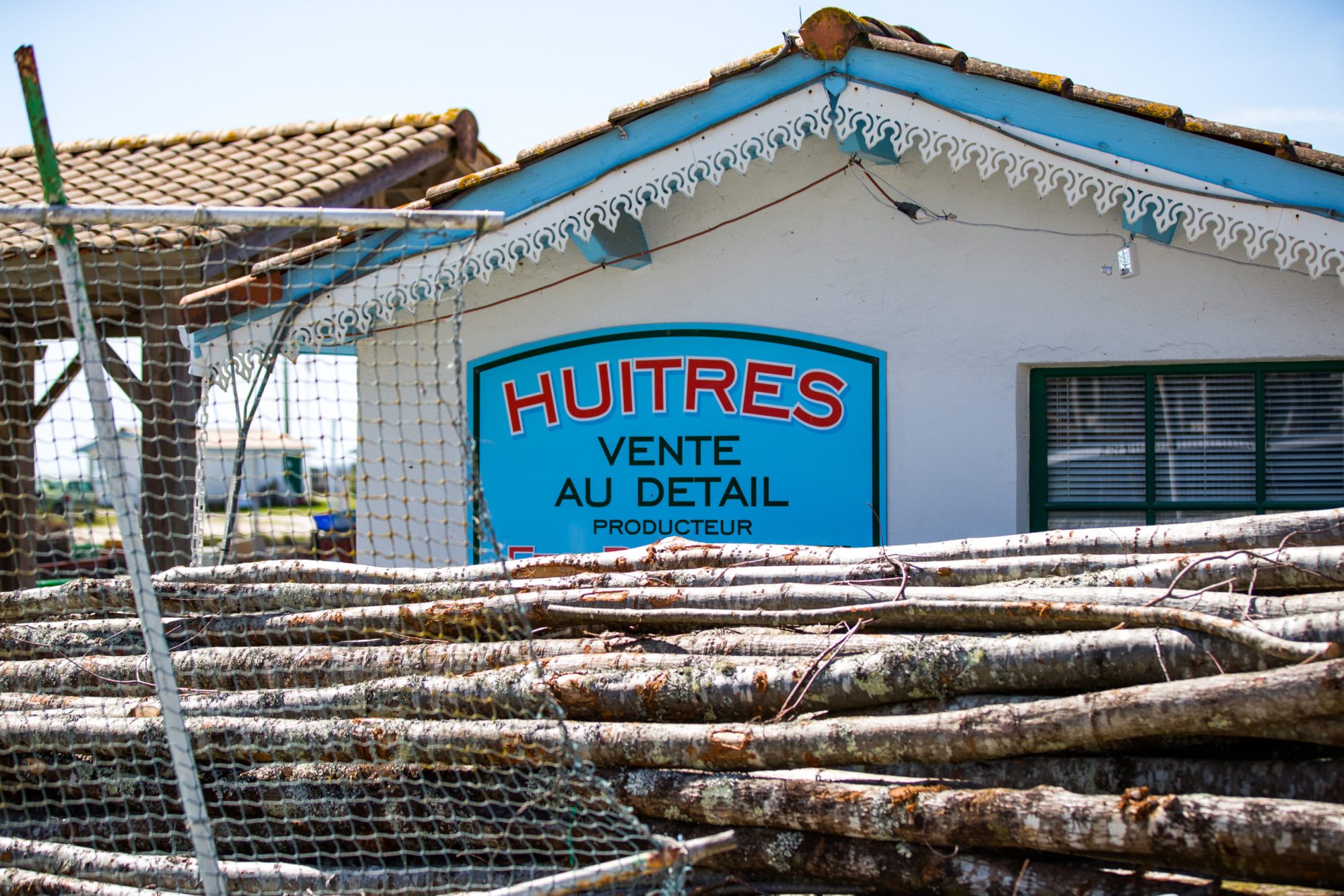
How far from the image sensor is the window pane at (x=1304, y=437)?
5.90 metres

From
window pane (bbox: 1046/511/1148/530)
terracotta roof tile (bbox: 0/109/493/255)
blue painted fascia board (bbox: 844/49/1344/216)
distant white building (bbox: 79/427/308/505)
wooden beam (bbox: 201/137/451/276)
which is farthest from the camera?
terracotta roof tile (bbox: 0/109/493/255)

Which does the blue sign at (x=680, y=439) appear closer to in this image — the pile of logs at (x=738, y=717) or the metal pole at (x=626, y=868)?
the pile of logs at (x=738, y=717)

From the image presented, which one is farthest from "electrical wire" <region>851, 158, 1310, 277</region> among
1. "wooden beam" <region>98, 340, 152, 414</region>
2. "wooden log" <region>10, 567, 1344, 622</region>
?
"wooden beam" <region>98, 340, 152, 414</region>

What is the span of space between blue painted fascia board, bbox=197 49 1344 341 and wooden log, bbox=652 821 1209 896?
330 cm

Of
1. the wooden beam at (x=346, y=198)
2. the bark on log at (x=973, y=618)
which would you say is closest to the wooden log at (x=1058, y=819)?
the bark on log at (x=973, y=618)

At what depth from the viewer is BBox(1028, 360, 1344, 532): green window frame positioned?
5.94 meters

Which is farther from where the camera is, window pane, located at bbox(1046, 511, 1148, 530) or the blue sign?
the blue sign

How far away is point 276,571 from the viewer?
15.6ft

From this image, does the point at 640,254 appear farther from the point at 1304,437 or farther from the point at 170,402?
the point at 170,402

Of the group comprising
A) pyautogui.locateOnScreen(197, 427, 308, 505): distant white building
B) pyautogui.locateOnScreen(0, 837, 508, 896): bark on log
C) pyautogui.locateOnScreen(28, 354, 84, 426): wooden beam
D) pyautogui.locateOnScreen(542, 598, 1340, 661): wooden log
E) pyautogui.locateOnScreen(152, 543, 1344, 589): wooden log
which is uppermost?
pyautogui.locateOnScreen(28, 354, 84, 426): wooden beam

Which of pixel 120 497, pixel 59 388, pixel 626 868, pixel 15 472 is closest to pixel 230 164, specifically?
pixel 59 388

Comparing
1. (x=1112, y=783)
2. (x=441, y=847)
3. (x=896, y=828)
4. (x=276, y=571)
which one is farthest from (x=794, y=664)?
(x=276, y=571)

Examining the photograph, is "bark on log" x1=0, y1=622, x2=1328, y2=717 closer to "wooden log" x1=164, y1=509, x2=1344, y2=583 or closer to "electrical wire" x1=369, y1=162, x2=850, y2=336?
"wooden log" x1=164, y1=509, x2=1344, y2=583

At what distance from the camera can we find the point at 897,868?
3166mm
